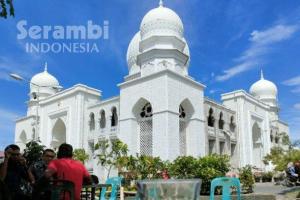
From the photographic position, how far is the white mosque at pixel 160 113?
23.9 metres

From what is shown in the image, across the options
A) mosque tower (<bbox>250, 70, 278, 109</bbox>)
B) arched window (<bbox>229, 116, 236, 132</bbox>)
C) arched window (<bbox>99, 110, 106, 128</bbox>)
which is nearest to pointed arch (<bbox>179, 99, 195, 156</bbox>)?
arched window (<bbox>229, 116, 236, 132</bbox>)

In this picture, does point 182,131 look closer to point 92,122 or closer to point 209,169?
point 92,122

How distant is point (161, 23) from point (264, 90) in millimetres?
16917

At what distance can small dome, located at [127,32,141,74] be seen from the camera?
104ft

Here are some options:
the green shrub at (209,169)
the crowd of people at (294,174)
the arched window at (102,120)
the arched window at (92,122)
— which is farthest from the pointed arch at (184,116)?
the green shrub at (209,169)

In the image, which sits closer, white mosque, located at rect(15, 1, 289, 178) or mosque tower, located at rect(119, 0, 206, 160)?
mosque tower, located at rect(119, 0, 206, 160)

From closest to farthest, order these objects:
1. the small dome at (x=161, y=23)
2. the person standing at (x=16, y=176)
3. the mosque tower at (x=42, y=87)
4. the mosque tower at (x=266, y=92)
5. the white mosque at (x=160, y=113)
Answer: the person standing at (x=16, y=176) → the white mosque at (x=160, y=113) → the small dome at (x=161, y=23) → the mosque tower at (x=42, y=87) → the mosque tower at (x=266, y=92)

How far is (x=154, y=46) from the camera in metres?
26.9

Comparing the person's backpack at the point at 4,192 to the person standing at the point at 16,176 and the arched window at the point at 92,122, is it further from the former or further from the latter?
the arched window at the point at 92,122

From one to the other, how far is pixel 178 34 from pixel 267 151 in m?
13.4

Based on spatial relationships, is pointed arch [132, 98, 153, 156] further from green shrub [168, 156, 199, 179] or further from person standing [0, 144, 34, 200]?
person standing [0, 144, 34, 200]

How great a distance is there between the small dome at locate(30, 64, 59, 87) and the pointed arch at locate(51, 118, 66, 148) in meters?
6.38

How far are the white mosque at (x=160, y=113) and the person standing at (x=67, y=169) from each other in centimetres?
1877

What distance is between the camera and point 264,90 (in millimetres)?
39812
